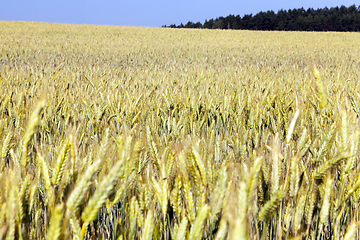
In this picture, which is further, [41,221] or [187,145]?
[41,221]

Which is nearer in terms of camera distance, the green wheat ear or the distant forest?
the green wheat ear

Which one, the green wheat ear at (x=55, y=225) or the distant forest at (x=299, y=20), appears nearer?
the green wheat ear at (x=55, y=225)

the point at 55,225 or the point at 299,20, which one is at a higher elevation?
the point at 299,20

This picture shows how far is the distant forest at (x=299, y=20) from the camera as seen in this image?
168ft

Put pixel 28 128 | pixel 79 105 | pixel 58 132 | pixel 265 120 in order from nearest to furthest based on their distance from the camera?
pixel 28 128
pixel 58 132
pixel 265 120
pixel 79 105

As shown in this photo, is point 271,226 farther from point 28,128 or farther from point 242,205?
point 28,128

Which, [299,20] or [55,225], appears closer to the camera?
[55,225]

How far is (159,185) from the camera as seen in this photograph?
672 mm

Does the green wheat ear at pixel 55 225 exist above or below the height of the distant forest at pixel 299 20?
below

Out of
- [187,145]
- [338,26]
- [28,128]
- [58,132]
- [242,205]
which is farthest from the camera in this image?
[338,26]

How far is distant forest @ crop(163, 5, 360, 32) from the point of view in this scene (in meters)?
51.1

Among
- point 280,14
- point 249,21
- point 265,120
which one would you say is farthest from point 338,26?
point 265,120

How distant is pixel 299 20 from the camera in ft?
176

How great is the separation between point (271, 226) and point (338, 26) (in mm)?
59031
